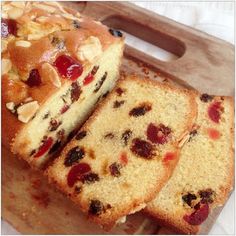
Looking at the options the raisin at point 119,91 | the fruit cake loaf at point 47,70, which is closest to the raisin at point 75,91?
the fruit cake loaf at point 47,70

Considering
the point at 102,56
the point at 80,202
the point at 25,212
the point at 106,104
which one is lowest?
the point at 25,212

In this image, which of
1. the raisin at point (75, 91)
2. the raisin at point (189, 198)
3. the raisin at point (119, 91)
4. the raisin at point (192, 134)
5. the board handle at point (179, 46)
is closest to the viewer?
the raisin at point (189, 198)

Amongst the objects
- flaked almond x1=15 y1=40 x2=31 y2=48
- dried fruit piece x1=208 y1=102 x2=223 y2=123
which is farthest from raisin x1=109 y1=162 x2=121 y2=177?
flaked almond x1=15 y1=40 x2=31 y2=48

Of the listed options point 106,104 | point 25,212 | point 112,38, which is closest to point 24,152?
point 25,212

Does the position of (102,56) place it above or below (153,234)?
above

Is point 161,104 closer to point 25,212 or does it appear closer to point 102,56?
point 102,56

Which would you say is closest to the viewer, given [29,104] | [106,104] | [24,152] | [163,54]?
[29,104]

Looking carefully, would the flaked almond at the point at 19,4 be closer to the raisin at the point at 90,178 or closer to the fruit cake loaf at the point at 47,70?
the fruit cake loaf at the point at 47,70
